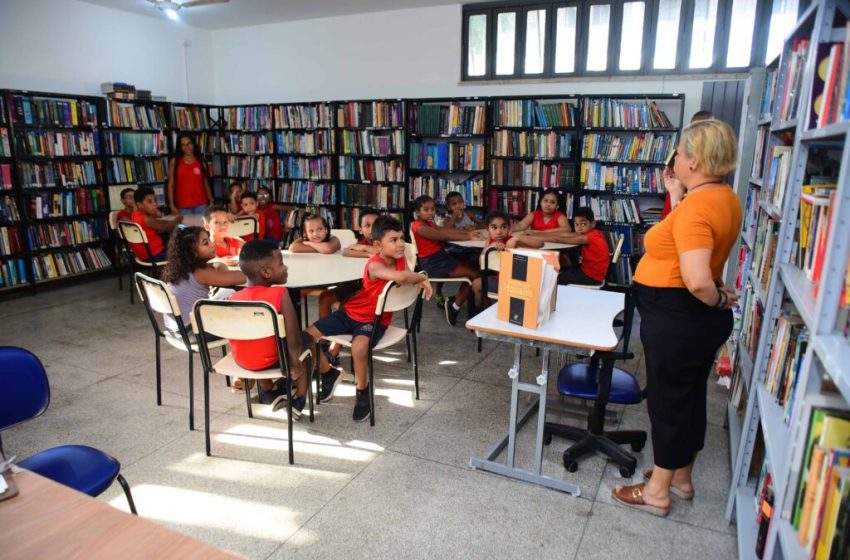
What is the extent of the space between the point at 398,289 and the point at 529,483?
3.85 feet

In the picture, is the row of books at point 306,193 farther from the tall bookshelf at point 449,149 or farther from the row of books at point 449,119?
the row of books at point 449,119

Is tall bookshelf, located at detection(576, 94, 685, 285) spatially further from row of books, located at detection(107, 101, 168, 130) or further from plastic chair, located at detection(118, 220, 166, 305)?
row of books, located at detection(107, 101, 168, 130)

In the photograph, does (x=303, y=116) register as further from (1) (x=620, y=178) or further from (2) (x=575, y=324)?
(2) (x=575, y=324)

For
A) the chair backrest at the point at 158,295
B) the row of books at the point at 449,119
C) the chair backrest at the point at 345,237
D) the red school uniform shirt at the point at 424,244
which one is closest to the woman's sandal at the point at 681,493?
the chair backrest at the point at 158,295

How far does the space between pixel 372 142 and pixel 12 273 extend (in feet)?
13.8

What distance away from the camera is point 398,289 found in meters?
3.08

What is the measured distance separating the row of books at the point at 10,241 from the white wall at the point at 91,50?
157cm

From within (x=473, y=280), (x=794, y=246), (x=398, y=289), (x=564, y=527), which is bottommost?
(x=564, y=527)

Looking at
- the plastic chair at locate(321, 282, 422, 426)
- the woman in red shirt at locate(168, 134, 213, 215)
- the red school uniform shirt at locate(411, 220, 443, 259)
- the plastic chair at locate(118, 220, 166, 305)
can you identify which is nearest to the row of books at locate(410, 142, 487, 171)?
the red school uniform shirt at locate(411, 220, 443, 259)

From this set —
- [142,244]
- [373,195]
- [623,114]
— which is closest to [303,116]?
[373,195]

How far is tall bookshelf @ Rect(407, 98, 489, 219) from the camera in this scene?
6598mm

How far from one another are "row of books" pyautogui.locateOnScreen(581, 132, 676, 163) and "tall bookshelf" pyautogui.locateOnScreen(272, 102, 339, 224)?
10.7ft

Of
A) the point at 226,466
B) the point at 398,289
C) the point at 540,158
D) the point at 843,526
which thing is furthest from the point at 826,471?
the point at 540,158

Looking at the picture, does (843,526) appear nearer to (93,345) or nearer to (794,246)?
(794,246)
